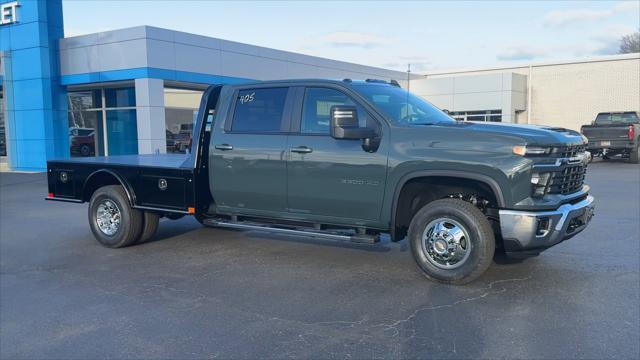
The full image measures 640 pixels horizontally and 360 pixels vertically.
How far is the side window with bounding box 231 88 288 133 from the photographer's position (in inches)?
265

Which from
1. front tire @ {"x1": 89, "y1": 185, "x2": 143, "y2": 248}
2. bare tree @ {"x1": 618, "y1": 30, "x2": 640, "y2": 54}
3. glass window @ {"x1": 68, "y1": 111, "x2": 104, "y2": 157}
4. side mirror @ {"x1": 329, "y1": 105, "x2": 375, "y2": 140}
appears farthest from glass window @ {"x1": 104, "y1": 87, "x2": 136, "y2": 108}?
bare tree @ {"x1": 618, "y1": 30, "x2": 640, "y2": 54}

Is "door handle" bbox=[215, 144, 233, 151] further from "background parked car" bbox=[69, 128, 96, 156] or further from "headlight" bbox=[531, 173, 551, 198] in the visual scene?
"background parked car" bbox=[69, 128, 96, 156]

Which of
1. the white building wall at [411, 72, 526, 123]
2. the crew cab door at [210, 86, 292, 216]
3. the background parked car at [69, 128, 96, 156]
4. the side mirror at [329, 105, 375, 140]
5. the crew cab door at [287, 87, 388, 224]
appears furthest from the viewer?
the white building wall at [411, 72, 526, 123]

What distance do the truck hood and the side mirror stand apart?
2.66 ft

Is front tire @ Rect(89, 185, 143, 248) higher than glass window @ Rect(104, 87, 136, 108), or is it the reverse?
glass window @ Rect(104, 87, 136, 108)

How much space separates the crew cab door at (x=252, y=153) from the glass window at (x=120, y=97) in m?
16.3

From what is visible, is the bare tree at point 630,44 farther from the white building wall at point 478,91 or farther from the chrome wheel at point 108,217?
the chrome wheel at point 108,217

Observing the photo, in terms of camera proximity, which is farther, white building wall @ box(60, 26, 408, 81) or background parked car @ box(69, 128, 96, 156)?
background parked car @ box(69, 128, 96, 156)

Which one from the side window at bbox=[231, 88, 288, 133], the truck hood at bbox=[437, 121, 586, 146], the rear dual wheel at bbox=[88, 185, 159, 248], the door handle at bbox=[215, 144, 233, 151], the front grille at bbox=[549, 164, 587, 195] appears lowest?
the rear dual wheel at bbox=[88, 185, 159, 248]

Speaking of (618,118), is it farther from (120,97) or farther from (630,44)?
(630,44)

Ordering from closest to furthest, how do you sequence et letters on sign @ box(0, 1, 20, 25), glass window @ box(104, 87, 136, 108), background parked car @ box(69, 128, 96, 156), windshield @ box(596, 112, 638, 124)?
et letters on sign @ box(0, 1, 20, 25)
glass window @ box(104, 87, 136, 108)
background parked car @ box(69, 128, 96, 156)
windshield @ box(596, 112, 638, 124)

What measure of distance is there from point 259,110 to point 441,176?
2447mm

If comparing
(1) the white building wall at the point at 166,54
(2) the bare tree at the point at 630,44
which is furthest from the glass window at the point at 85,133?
(2) the bare tree at the point at 630,44

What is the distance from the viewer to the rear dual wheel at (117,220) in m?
7.71
